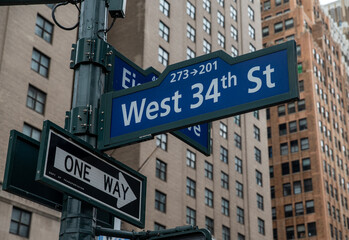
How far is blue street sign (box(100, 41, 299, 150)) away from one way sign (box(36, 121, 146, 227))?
0.33 metres

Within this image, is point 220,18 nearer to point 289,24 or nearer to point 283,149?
point 283,149

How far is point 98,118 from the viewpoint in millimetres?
5984

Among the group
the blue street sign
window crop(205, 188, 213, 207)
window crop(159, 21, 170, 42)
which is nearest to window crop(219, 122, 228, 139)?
window crop(205, 188, 213, 207)

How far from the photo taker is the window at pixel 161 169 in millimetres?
47531

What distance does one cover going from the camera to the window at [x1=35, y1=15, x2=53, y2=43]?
41656 millimetres

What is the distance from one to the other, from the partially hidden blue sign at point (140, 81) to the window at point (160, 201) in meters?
40.0

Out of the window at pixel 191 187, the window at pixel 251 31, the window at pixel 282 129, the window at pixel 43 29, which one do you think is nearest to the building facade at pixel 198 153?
the window at pixel 191 187

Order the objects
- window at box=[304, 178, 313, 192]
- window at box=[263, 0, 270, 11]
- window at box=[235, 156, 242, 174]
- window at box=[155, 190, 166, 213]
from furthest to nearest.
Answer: window at box=[263, 0, 270, 11] < window at box=[304, 178, 313, 192] < window at box=[235, 156, 242, 174] < window at box=[155, 190, 166, 213]

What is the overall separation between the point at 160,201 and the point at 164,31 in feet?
54.4

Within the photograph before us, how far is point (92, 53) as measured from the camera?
20.2 ft

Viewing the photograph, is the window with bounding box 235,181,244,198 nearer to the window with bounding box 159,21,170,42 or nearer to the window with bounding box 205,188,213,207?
the window with bounding box 205,188,213,207

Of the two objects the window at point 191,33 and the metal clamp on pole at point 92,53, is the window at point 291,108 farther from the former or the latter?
the metal clamp on pole at point 92,53

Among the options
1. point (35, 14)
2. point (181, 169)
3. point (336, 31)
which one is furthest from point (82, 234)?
point (336, 31)

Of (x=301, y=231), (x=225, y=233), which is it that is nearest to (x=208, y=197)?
(x=225, y=233)
